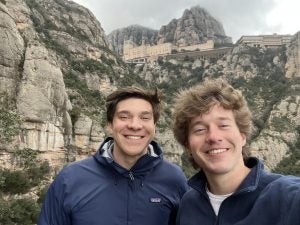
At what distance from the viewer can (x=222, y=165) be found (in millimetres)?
3121

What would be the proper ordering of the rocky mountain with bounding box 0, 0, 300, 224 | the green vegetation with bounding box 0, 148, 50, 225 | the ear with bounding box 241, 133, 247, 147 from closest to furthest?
the ear with bounding box 241, 133, 247, 147, the green vegetation with bounding box 0, 148, 50, 225, the rocky mountain with bounding box 0, 0, 300, 224

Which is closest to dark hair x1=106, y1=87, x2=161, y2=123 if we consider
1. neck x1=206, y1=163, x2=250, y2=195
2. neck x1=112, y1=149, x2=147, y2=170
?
neck x1=112, y1=149, x2=147, y2=170

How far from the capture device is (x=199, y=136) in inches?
129

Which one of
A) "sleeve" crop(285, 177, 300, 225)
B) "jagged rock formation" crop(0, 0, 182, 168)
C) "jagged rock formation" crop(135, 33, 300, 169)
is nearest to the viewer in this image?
"sleeve" crop(285, 177, 300, 225)

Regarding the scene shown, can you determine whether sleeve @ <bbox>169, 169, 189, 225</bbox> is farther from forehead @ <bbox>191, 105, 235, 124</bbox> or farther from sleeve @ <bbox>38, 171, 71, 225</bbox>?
forehead @ <bbox>191, 105, 235, 124</bbox>

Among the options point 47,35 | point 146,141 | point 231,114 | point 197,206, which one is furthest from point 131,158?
point 47,35

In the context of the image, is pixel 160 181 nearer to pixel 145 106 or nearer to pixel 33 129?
pixel 145 106

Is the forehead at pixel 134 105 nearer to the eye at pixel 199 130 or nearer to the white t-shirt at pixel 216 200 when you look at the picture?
the eye at pixel 199 130

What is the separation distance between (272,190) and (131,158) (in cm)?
169

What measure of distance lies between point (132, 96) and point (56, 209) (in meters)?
1.44

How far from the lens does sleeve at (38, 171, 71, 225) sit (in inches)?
151

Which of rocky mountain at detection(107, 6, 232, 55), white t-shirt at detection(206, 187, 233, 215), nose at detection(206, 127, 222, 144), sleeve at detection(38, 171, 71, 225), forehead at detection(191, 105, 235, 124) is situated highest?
rocky mountain at detection(107, 6, 232, 55)

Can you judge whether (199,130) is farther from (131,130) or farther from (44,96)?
(44,96)

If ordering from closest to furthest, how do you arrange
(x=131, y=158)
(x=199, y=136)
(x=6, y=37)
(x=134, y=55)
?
(x=199, y=136)
(x=131, y=158)
(x=6, y=37)
(x=134, y=55)
